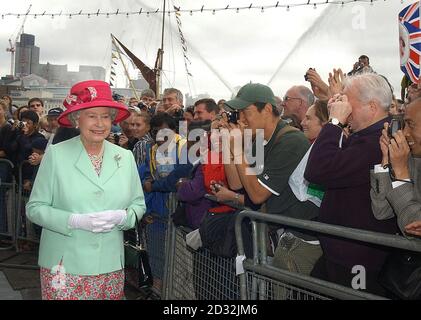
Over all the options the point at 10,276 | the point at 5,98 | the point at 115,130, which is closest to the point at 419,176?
the point at 10,276

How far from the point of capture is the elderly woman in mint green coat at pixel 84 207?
309cm

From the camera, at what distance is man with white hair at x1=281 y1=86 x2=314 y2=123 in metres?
4.81

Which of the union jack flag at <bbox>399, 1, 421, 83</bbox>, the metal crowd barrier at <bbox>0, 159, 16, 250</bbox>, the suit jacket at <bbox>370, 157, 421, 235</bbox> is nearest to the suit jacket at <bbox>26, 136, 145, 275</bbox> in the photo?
the suit jacket at <bbox>370, 157, 421, 235</bbox>

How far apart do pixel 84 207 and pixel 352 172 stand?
1602 mm

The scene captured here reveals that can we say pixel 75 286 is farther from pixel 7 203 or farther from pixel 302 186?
pixel 7 203

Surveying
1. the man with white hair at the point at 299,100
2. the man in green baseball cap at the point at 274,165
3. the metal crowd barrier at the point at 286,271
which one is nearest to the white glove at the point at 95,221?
the metal crowd barrier at the point at 286,271

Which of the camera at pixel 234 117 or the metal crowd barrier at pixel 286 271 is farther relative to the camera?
the camera at pixel 234 117

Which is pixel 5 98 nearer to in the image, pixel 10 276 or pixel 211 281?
pixel 10 276

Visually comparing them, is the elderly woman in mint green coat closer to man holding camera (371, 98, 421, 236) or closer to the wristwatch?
the wristwatch

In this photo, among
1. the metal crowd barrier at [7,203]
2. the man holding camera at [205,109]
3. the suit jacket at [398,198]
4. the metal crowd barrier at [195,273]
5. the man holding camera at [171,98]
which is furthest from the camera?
the man holding camera at [171,98]

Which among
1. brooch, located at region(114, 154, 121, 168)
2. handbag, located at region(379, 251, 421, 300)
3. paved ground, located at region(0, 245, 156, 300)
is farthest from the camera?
paved ground, located at region(0, 245, 156, 300)

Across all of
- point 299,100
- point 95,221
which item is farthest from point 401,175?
point 299,100

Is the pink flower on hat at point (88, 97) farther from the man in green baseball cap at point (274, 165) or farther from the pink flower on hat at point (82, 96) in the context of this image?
the man in green baseball cap at point (274, 165)

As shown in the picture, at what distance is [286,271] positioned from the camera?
2951 mm
